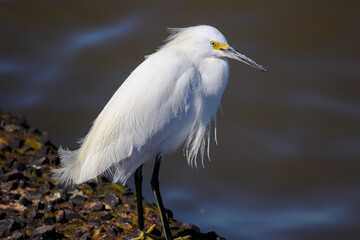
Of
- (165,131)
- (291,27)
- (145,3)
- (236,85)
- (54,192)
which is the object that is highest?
(145,3)

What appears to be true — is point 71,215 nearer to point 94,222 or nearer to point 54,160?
point 94,222

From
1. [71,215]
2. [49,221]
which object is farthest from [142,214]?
[49,221]

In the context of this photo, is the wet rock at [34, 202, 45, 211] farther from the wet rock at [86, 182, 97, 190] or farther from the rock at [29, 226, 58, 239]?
the wet rock at [86, 182, 97, 190]

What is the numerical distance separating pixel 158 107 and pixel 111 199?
2.81 ft

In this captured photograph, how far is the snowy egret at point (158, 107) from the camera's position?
2.83 meters

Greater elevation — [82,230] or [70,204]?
[70,204]

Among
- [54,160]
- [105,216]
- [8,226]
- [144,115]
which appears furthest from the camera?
[54,160]

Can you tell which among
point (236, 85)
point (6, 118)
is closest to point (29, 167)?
point (6, 118)

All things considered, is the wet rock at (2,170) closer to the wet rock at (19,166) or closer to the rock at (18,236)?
the wet rock at (19,166)

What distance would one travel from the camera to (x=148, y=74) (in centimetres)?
284

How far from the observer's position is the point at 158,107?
2.83 m

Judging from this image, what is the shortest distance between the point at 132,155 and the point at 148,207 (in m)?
0.65

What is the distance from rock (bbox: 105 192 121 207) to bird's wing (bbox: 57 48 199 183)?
1.57 feet

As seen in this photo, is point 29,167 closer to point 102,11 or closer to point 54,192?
point 54,192
